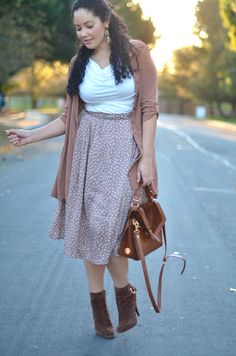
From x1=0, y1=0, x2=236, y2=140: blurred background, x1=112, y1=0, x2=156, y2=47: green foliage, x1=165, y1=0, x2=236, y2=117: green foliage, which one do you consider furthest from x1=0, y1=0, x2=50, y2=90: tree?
x1=112, y1=0, x2=156, y2=47: green foliage

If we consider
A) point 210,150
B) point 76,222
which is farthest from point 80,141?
point 210,150

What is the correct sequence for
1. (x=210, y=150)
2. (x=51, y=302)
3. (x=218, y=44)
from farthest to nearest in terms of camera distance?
(x=218, y=44)
(x=210, y=150)
(x=51, y=302)

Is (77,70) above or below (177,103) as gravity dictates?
above

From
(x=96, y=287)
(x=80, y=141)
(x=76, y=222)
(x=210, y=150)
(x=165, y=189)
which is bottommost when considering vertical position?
(x=210, y=150)

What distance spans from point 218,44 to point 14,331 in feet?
184

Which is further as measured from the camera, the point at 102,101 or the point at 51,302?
the point at 51,302

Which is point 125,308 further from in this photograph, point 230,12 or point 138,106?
point 230,12

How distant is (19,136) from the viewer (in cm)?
410

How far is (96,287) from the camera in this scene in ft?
13.3

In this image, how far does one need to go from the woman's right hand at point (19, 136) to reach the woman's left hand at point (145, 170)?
0.70m

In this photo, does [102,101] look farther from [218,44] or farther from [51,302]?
[218,44]

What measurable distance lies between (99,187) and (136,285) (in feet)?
5.60

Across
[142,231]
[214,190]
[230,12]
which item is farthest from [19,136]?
[230,12]

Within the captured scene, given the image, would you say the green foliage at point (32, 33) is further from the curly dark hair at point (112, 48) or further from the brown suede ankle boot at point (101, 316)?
the brown suede ankle boot at point (101, 316)
